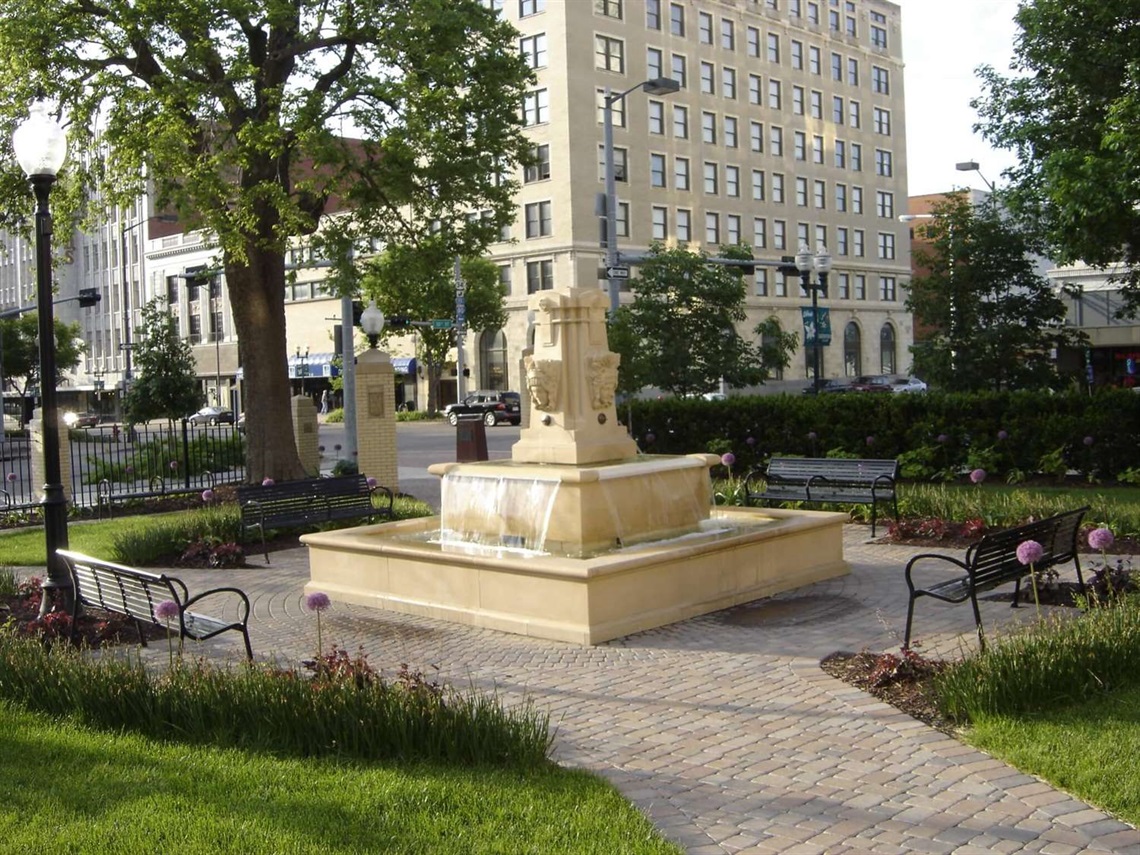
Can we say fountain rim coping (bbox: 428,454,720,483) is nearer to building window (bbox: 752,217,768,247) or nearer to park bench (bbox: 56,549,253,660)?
park bench (bbox: 56,549,253,660)

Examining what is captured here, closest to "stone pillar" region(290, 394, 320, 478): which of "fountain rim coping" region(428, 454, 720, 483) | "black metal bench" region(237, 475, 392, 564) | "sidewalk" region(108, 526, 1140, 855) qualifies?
"black metal bench" region(237, 475, 392, 564)

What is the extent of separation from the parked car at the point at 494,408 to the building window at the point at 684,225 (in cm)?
1763

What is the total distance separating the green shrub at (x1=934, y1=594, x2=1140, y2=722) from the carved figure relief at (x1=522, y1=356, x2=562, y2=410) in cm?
540

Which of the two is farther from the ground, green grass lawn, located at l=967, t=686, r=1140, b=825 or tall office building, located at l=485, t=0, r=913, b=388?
tall office building, located at l=485, t=0, r=913, b=388

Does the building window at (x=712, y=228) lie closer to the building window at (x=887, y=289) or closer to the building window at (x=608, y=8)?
the building window at (x=608, y=8)

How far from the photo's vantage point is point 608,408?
37.9ft

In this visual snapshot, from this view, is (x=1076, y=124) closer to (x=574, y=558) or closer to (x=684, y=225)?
(x=574, y=558)

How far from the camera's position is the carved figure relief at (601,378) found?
37.3ft

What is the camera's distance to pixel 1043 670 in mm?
6438

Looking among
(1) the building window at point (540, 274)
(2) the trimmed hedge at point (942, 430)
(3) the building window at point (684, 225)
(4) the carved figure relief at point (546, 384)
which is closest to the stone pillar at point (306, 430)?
(2) the trimmed hedge at point (942, 430)

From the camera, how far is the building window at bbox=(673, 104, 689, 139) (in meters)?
65.4

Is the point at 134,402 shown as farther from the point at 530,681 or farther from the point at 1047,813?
the point at 1047,813

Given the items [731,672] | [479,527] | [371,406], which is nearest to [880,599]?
[731,672]

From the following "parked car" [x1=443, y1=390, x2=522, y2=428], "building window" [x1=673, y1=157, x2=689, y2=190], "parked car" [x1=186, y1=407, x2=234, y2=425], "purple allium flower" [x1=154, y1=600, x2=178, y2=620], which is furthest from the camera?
"building window" [x1=673, y1=157, x2=689, y2=190]
